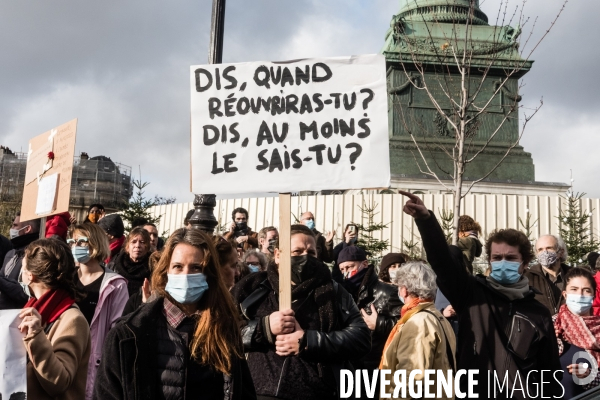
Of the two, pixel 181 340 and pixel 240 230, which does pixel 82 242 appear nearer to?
pixel 181 340

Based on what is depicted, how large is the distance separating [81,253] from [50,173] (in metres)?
1.89

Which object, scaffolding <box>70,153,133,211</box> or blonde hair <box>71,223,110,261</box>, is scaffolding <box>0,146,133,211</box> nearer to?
scaffolding <box>70,153,133,211</box>

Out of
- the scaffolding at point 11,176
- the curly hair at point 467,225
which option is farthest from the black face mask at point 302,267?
the scaffolding at point 11,176

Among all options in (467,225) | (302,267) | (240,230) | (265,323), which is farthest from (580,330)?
(240,230)

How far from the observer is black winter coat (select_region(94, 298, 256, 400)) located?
2.68 meters

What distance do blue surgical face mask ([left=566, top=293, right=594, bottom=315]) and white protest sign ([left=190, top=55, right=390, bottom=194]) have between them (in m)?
1.99

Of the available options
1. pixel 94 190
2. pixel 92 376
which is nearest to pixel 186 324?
pixel 92 376

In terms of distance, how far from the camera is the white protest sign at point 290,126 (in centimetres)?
398

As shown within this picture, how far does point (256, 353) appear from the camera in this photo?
394 cm

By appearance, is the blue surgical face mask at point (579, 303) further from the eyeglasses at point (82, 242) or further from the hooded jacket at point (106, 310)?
the eyeglasses at point (82, 242)

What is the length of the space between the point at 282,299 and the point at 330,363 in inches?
20.0

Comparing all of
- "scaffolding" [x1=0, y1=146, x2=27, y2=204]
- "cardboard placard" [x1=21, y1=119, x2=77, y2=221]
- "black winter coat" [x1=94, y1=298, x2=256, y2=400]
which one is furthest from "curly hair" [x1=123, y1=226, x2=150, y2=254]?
"scaffolding" [x1=0, y1=146, x2=27, y2=204]

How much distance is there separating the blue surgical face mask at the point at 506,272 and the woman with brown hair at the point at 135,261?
2907 millimetres

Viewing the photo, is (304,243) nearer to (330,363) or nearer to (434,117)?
(330,363)
